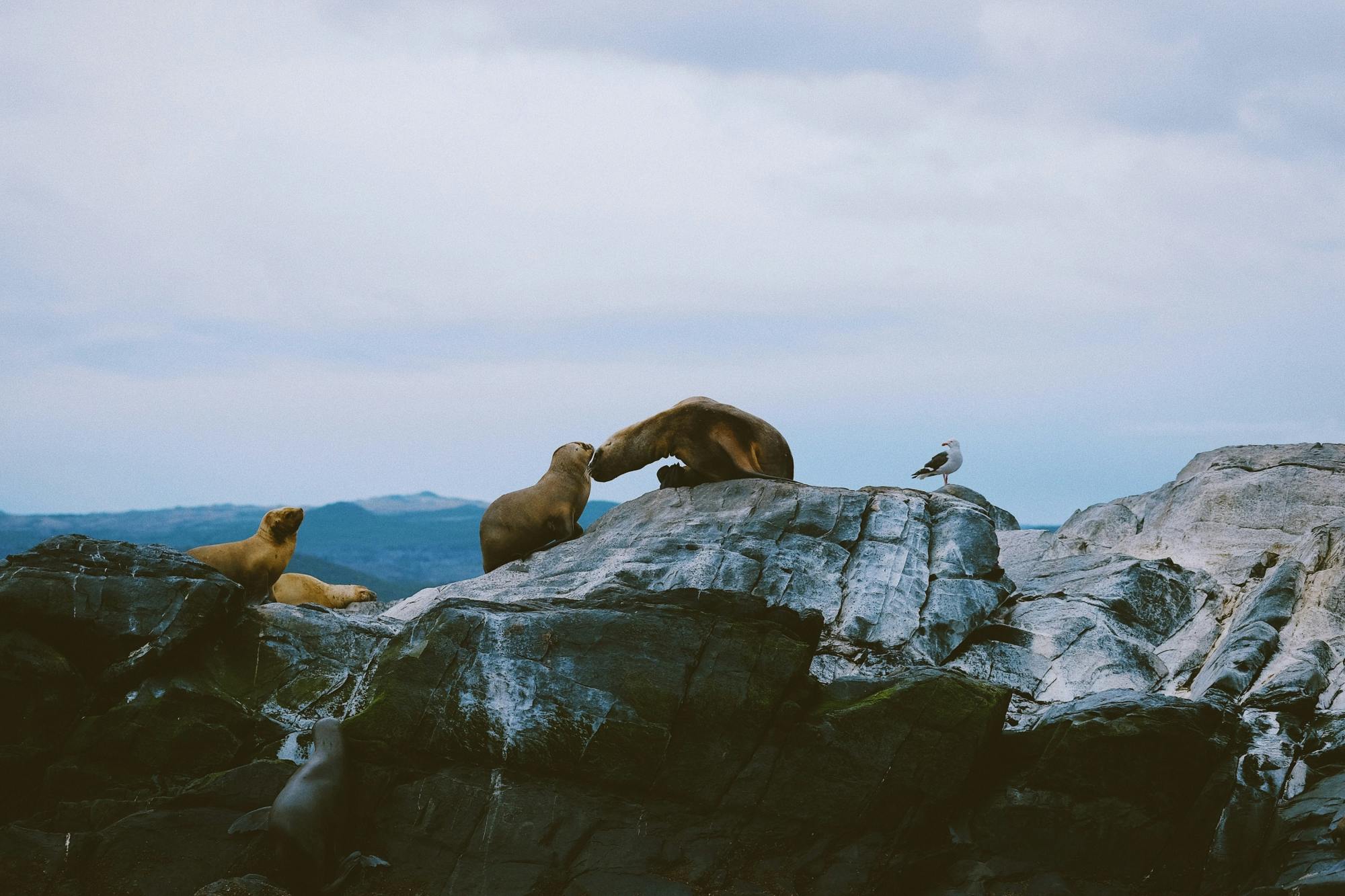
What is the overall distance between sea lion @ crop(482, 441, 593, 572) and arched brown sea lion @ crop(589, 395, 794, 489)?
66 cm

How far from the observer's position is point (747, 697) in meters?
8.66

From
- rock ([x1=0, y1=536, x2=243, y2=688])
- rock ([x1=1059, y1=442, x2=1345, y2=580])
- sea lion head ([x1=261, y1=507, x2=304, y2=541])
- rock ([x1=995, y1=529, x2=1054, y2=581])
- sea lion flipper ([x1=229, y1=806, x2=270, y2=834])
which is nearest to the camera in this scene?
sea lion flipper ([x1=229, y1=806, x2=270, y2=834])

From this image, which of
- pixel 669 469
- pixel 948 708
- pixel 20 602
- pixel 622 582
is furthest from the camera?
pixel 669 469

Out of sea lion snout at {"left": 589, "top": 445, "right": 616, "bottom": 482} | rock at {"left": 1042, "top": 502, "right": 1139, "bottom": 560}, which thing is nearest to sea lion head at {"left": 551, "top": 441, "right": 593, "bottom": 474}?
sea lion snout at {"left": 589, "top": 445, "right": 616, "bottom": 482}

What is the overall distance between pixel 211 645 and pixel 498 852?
3128 mm

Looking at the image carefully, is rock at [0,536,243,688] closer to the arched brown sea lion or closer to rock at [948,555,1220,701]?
the arched brown sea lion

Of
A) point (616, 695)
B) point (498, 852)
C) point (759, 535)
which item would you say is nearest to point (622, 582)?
point (759, 535)

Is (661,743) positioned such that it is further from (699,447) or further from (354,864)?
(699,447)

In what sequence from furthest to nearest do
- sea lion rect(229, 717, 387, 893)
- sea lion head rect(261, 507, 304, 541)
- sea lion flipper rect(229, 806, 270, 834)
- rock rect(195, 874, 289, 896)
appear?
sea lion head rect(261, 507, 304, 541), sea lion flipper rect(229, 806, 270, 834), sea lion rect(229, 717, 387, 893), rock rect(195, 874, 289, 896)

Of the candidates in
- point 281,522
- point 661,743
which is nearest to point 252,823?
point 661,743

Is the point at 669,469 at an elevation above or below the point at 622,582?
above

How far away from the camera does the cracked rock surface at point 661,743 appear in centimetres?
801

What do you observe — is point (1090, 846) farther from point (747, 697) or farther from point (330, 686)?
point (330, 686)

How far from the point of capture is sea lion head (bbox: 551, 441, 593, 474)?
46.0 feet
